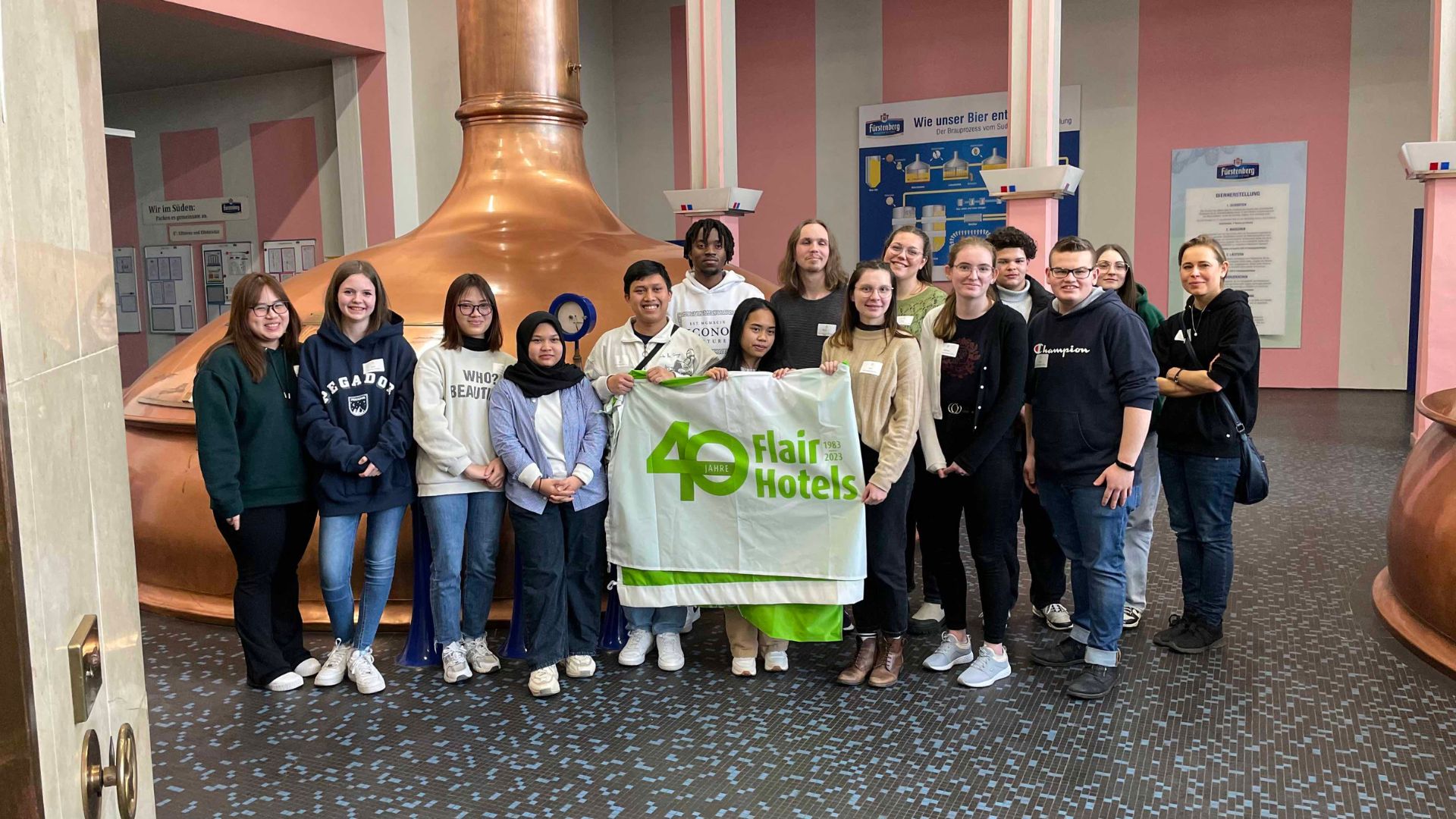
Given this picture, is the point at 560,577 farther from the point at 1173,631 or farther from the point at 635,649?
the point at 1173,631

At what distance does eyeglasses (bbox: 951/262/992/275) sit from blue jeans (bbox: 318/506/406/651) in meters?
1.83

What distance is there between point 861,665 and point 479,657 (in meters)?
1.19

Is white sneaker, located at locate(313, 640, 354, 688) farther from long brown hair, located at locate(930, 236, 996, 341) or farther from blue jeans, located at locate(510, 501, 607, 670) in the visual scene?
long brown hair, located at locate(930, 236, 996, 341)

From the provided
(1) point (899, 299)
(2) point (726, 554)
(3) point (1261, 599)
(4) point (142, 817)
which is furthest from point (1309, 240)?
(4) point (142, 817)

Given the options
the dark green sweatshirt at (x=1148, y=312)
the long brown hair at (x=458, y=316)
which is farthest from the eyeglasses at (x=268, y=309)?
the dark green sweatshirt at (x=1148, y=312)

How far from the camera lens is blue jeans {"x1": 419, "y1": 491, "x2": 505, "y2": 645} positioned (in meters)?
3.30

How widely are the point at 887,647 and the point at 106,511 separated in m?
2.58

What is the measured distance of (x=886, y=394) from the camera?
10.4ft

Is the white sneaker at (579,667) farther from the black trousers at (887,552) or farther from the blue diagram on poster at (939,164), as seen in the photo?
the blue diagram on poster at (939,164)

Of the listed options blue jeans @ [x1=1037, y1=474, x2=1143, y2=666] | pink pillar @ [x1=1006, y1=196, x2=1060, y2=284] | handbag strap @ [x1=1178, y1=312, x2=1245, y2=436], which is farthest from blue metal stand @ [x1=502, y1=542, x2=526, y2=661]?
pink pillar @ [x1=1006, y1=196, x2=1060, y2=284]

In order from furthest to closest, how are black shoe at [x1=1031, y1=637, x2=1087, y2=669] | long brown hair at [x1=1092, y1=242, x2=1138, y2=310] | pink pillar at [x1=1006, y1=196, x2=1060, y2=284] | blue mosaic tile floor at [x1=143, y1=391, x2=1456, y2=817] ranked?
1. pink pillar at [x1=1006, y1=196, x2=1060, y2=284]
2. long brown hair at [x1=1092, y1=242, x2=1138, y2=310]
3. black shoe at [x1=1031, y1=637, x2=1087, y2=669]
4. blue mosaic tile floor at [x1=143, y1=391, x2=1456, y2=817]

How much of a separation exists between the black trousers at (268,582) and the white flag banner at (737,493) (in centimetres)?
95

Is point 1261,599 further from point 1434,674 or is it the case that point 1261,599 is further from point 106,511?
point 106,511

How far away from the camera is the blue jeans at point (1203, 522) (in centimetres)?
329
